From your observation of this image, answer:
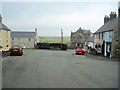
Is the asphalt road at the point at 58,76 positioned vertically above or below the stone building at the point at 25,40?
below

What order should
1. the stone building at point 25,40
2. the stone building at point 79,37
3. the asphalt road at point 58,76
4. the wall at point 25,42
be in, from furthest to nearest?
the stone building at point 79,37 → the stone building at point 25,40 → the wall at point 25,42 → the asphalt road at point 58,76

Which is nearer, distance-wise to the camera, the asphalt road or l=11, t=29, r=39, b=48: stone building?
the asphalt road

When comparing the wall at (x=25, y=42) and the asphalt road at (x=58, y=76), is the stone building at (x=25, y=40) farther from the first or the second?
the asphalt road at (x=58, y=76)

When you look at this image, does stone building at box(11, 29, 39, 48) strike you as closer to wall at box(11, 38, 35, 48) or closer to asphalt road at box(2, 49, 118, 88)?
wall at box(11, 38, 35, 48)

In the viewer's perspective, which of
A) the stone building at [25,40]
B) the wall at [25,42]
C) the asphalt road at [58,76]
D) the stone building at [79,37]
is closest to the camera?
the asphalt road at [58,76]

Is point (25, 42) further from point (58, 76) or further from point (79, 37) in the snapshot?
point (58, 76)

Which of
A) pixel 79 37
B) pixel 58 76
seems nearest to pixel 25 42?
pixel 79 37

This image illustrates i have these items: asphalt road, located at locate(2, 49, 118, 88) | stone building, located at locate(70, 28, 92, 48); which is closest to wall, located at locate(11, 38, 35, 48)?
stone building, located at locate(70, 28, 92, 48)

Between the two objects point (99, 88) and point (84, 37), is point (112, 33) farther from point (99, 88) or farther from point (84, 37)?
point (84, 37)

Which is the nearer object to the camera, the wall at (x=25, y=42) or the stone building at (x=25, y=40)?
the wall at (x=25, y=42)

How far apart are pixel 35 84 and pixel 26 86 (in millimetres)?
438

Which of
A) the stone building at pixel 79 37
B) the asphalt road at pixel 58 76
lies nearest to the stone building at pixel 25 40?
the stone building at pixel 79 37

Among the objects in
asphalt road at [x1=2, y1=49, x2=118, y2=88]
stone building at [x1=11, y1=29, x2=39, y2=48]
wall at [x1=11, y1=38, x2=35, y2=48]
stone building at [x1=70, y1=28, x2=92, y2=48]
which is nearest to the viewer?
asphalt road at [x1=2, y1=49, x2=118, y2=88]

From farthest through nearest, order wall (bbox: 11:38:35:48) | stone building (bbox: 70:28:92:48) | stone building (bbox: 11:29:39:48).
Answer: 1. stone building (bbox: 70:28:92:48)
2. stone building (bbox: 11:29:39:48)
3. wall (bbox: 11:38:35:48)
